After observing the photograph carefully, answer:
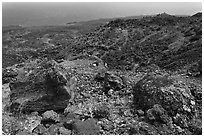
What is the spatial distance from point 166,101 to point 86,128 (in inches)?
189

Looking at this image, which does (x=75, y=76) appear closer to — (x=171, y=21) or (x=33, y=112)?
(x=33, y=112)

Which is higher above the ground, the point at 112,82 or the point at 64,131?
the point at 112,82

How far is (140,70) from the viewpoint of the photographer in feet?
83.8

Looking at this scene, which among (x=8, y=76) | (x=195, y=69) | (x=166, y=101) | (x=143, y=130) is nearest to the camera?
(x=143, y=130)

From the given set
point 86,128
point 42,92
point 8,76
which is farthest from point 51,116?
point 8,76

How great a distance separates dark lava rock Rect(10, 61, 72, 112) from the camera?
19281 millimetres

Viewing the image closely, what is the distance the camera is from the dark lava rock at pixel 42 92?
19281 mm

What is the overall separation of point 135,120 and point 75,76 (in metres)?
6.99

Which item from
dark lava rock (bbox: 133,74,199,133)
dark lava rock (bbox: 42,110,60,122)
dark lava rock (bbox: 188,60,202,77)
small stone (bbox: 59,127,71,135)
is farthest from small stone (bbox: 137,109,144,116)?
dark lava rock (bbox: 188,60,202,77)

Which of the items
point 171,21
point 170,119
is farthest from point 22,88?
point 171,21

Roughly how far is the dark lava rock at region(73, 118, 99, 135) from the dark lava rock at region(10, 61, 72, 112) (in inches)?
105

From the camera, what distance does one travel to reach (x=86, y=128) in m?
16.8

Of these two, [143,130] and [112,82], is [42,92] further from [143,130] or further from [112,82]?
[143,130]

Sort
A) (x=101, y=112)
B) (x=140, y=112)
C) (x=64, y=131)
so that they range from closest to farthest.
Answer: (x=64, y=131)
(x=140, y=112)
(x=101, y=112)
